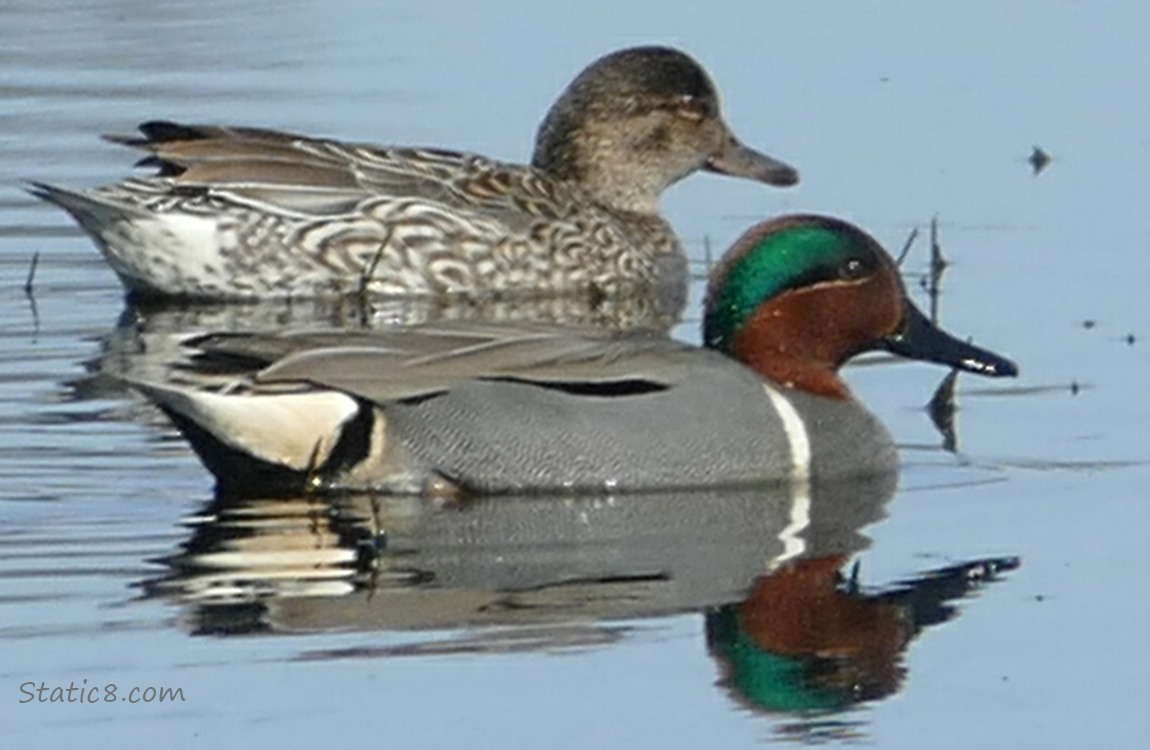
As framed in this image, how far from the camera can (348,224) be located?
13852 millimetres

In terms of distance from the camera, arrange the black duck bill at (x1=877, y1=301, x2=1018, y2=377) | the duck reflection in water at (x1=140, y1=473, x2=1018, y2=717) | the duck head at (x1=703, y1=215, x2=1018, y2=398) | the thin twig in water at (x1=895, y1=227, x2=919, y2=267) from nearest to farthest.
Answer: the duck reflection in water at (x1=140, y1=473, x2=1018, y2=717) < the duck head at (x1=703, y1=215, x2=1018, y2=398) < the black duck bill at (x1=877, y1=301, x2=1018, y2=377) < the thin twig in water at (x1=895, y1=227, x2=919, y2=267)

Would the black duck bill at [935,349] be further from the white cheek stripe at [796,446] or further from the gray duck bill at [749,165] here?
the gray duck bill at [749,165]

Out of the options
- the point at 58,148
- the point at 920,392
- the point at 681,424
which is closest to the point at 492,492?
the point at 681,424

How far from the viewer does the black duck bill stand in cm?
1063

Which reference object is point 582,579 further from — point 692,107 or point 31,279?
point 692,107

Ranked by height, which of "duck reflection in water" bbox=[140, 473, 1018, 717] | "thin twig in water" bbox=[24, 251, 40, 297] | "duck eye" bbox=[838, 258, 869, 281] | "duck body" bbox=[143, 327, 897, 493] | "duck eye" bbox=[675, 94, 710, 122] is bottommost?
"thin twig in water" bbox=[24, 251, 40, 297]

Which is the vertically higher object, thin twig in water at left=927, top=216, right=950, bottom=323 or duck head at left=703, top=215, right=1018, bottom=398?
duck head at left=703, top=215, right=1018, bottom=398

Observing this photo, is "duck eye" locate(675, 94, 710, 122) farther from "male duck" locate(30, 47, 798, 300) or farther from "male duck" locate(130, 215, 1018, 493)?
"male duck" locate(130, 215, 1018, 493)

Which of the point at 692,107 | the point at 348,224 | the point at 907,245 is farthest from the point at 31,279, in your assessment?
the point at 907,245

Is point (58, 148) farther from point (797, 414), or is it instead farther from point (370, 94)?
point (797, 414)

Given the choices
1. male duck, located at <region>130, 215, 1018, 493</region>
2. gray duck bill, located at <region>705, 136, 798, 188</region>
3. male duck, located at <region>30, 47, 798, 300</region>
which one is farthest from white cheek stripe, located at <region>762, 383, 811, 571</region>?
gray duck bill, located at <region>705, 136, 798, 188</region>

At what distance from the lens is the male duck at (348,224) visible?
1355 centimetres

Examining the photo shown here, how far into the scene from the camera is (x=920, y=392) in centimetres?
1173

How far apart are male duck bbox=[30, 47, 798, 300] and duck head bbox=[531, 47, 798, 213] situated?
0.25m
